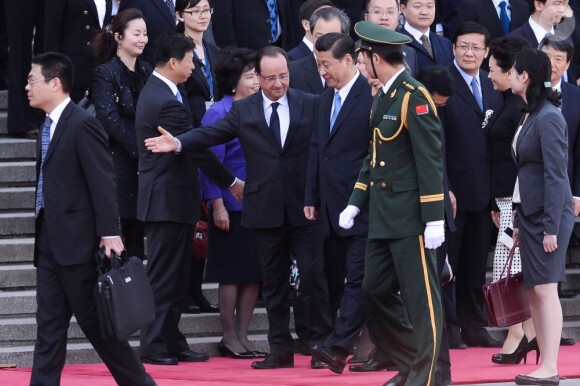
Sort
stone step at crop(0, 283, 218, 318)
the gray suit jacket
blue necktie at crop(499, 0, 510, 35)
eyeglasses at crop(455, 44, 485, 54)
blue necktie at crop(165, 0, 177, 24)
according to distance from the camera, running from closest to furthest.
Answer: the gray suit jacket → stone step at crop(0, 283, 218, 318) → eyeglasses at crop(455, 44, 485, 54) → blue necktie at crop(165, 0, 177, 24) → blue necktie at crop(499, 0, 510, 35)

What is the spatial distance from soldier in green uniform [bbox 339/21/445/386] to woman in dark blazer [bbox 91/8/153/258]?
2370 mm

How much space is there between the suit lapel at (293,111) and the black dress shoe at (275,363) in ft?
4.40

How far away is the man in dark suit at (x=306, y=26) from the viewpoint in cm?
1069

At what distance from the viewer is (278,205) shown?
9375 millimetres

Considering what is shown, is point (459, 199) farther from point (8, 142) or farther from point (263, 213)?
point (8, 142)

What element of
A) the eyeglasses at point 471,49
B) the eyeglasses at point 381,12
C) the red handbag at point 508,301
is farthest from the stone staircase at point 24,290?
the eyeglasses at point 381,12

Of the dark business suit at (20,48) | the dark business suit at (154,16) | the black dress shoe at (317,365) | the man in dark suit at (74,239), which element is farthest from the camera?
the dark business suit at (20,48)

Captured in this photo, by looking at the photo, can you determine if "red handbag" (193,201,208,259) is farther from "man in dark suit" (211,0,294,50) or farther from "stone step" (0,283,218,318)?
"man in dark suit" (211,0,294,50)

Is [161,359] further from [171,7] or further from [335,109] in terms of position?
[171,7]

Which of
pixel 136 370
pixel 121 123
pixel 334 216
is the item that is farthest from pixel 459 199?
pixel 136 370

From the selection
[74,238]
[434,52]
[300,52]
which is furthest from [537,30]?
[74,238]

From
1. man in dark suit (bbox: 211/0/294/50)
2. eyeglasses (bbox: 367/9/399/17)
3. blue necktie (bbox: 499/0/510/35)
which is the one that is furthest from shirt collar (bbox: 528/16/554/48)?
man in dark suit (bbox: 211/0/294/50)

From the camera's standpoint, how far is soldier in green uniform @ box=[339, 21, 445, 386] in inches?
305

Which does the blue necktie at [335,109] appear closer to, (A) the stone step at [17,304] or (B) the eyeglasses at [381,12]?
(B) the eyeglasses at [381,12]
